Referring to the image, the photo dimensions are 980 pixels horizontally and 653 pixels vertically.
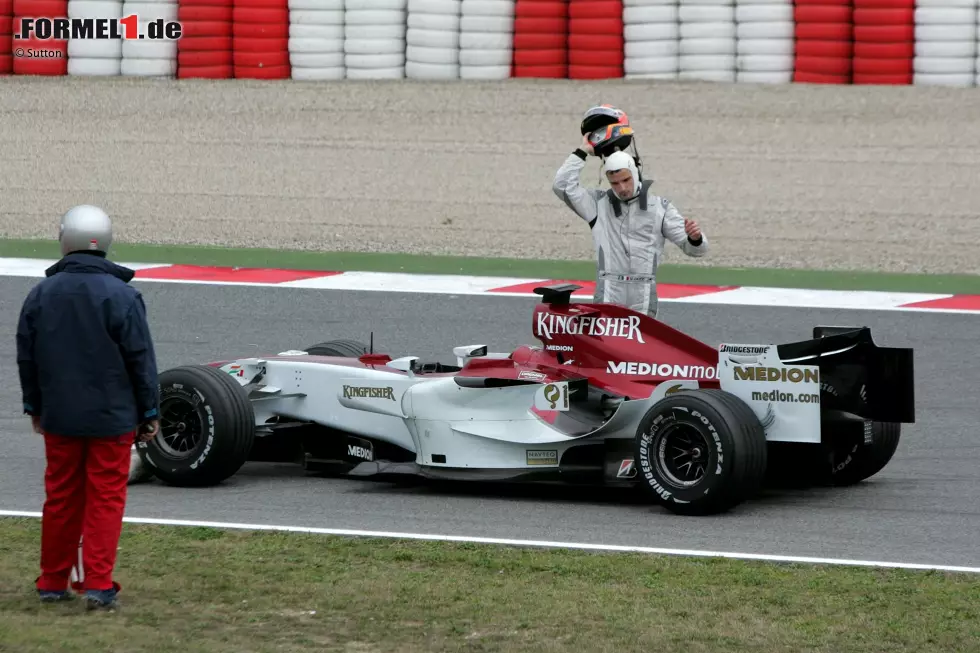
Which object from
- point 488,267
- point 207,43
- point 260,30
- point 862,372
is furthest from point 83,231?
point 207,43

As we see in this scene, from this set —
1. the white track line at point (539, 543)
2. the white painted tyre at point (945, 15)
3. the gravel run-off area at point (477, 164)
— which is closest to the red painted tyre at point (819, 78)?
the gravel run-off area at point (477, 164)

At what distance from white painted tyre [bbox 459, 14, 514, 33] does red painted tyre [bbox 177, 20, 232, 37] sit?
10.1 ft

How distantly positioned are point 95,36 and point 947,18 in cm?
1100

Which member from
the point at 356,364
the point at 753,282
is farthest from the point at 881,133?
the point at 356,364

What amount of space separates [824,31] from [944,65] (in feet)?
5.04

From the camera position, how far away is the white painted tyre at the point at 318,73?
79.7 ft

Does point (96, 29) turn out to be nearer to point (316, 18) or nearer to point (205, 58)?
point (205, 58)

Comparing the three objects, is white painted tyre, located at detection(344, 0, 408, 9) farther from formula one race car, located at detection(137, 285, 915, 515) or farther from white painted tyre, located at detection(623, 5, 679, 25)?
formula one race car, located at detection(137, 285, 915, 515)

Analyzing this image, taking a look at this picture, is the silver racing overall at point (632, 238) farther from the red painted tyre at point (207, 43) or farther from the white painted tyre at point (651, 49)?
the red painted tyre at point (207, 43)

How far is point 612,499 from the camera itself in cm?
873

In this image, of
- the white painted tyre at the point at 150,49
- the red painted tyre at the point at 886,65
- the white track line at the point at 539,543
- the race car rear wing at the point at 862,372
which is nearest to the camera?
the white track line at the point at 539,543

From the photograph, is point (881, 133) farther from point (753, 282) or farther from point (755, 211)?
point (753, 282)

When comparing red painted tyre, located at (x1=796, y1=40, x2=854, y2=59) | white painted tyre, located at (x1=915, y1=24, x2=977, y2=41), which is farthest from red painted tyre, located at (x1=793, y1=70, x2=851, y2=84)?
white painted tyre, located at (x1=915, y1=24, x2=977, y2=41)

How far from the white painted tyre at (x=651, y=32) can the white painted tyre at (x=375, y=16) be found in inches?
115
